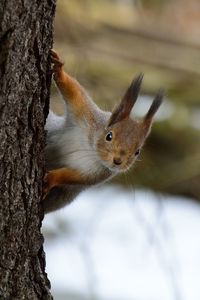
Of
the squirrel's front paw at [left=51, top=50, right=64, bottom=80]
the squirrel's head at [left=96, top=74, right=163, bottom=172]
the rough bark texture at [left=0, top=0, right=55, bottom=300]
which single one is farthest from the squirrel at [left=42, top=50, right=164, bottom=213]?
the rough bark texture at [left=0, top=0, right=55, bottom=300]

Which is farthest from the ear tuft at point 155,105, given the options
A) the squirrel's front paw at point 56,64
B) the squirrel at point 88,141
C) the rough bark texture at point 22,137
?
the rough bark texture at point 22,137

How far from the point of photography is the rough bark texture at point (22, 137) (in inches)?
68.1

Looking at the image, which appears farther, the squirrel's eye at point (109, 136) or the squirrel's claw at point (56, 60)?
the squirrel's eye at point (109, 136)

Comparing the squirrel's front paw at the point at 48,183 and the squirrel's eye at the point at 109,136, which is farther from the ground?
the squirrel's eye at the point at 109,136

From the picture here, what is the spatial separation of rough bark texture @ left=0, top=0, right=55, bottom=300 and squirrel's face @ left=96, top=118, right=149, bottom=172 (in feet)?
1.55

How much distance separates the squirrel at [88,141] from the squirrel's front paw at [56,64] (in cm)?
11

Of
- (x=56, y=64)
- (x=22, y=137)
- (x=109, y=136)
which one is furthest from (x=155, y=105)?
(x=22, y=137)

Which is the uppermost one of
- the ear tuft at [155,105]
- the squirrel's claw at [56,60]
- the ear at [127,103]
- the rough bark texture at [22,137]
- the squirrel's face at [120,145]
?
the ear tuft at [155,105]

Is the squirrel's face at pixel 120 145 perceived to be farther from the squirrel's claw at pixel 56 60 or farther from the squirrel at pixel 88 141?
the squirrel's claw at pixel 56 60

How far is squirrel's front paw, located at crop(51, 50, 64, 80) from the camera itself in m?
2.07

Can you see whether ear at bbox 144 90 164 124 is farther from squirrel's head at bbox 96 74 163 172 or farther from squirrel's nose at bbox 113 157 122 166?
squirrel's nose at bbox 113 157 122 166

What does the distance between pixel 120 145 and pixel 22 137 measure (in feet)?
2.02

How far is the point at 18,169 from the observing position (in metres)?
1.80

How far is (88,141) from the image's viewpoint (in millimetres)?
2402
